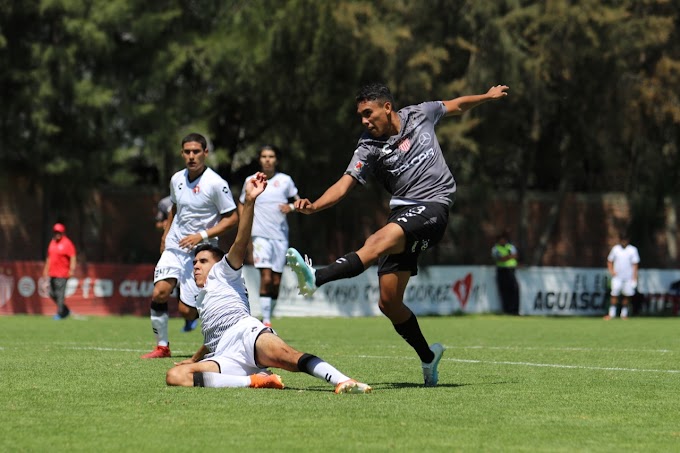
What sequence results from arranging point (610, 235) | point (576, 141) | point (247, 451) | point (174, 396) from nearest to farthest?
point (247, 451)
point (174, 396)
point (576, 141)
point (610, 235)

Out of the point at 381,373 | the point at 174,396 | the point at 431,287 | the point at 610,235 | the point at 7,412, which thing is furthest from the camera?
the point at 610,235

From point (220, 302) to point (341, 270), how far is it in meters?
1.25

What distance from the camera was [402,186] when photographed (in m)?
9.55

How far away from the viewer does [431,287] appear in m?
29.6

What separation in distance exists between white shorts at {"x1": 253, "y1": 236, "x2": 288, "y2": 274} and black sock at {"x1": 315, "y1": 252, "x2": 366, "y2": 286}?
9276mm

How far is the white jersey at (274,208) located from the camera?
18000 mm

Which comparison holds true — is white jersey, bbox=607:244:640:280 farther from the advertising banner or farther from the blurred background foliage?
the advertising banner

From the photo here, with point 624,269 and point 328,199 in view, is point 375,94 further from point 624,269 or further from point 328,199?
point 624,269

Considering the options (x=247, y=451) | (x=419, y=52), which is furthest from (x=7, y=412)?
(x=419, y=52)

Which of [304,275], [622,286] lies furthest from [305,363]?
[622,286]

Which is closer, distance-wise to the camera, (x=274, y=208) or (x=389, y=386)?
(x=389, y=386)

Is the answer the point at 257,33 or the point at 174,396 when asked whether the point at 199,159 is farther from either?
the point at 257,33

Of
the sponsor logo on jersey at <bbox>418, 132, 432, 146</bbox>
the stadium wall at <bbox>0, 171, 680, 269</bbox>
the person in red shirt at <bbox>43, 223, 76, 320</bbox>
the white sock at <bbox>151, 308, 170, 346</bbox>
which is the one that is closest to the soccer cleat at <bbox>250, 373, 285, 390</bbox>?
the sponsor logo on jersey at <bbox>418, 132, 432, 146</bbox>

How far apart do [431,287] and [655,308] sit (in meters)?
6.77
